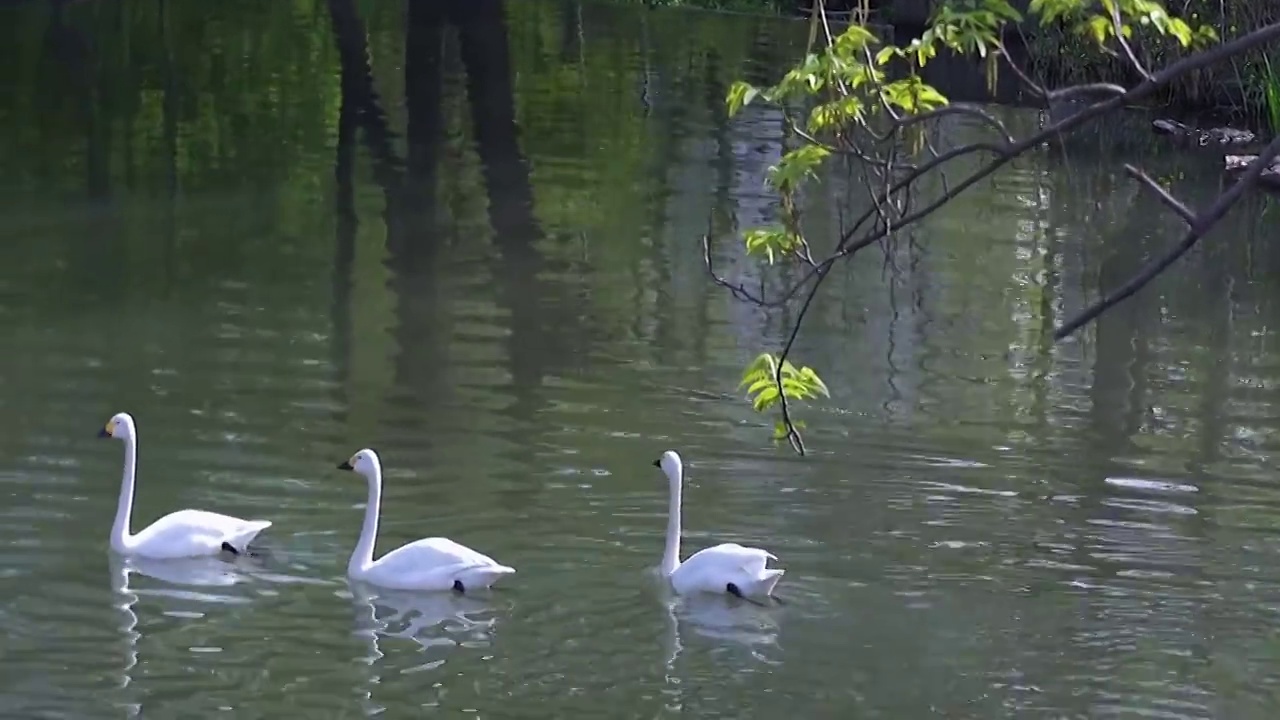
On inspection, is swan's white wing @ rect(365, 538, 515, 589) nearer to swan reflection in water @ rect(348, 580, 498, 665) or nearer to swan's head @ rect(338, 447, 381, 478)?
swan reflection in water @ rect(348, 580, 498, 665)

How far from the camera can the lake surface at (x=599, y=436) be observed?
8.88 m

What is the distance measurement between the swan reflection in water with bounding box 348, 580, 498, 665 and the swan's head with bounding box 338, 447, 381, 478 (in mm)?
633

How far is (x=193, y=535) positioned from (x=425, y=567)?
3.82 ft

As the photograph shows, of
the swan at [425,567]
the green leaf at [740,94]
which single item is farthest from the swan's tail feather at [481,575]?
the green leaf at [740,94]

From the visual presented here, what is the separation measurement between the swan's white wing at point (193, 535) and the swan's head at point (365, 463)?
1.72 feet

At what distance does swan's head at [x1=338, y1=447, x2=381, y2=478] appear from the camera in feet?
33.5

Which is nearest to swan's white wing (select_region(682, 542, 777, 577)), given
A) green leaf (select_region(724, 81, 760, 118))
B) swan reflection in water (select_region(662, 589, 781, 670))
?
swan reflection in water (select_region(662, 589, 781, 670))

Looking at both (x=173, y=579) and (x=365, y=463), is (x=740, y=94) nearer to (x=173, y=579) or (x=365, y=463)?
(x=365, y=463)

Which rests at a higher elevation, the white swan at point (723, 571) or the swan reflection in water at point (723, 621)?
the white swan at point (723, 571)

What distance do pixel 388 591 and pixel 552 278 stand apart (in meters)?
7.94

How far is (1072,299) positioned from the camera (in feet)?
57.3

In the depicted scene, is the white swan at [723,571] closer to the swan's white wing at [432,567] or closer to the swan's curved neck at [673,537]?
the swan's curved neck at [673,537]

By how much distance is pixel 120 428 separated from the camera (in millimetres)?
10906

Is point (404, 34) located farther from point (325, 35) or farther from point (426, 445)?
point (426, 445)
